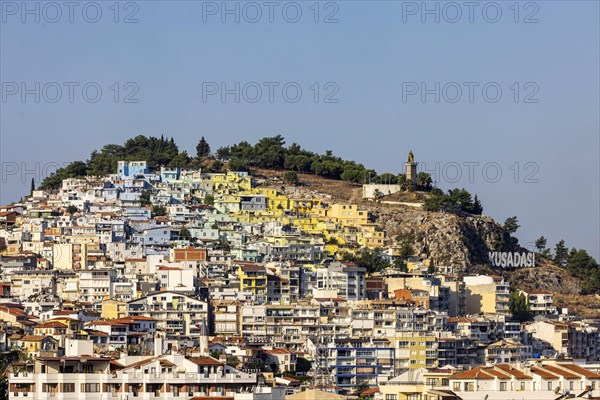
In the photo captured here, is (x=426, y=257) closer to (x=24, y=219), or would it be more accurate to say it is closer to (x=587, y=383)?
(x=24, y=219)

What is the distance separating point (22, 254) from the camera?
104 metres

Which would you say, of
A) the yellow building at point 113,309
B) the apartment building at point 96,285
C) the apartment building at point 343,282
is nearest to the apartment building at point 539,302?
the apartment building at point 343,282

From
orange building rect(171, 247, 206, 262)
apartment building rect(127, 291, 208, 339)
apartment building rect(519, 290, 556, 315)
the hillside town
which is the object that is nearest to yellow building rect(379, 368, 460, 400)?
the hillside town

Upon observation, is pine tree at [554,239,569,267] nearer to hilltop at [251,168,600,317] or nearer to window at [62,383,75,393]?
hilltop at [251,168,600,317]

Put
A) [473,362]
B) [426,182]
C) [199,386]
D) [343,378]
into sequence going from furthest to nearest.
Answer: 1. [426,182]
2. [473,362]
3. [343,378]
4. [199,386]

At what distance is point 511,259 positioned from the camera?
122 m

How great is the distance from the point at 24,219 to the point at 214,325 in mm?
33495

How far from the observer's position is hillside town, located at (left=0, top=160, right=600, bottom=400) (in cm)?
4819

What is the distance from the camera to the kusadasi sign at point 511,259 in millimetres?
119250

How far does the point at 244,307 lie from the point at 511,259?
38.1 m

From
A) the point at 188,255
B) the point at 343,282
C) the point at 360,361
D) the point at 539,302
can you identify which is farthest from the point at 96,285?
the point at 539,302

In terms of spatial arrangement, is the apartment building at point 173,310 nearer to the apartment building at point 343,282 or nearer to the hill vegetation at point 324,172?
the apartment building at point 343,282

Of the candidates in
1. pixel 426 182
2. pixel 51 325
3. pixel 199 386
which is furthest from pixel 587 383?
pixel 426 182

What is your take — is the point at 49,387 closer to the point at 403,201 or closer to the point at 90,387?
the point at 90,387
